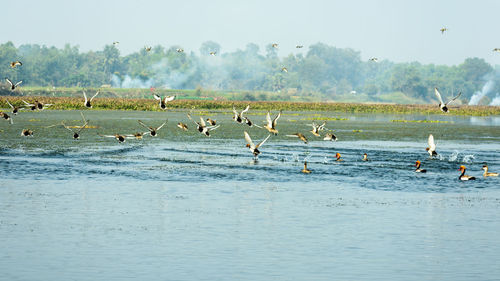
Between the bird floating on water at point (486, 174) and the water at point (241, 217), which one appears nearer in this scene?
the water at point (241, 217)

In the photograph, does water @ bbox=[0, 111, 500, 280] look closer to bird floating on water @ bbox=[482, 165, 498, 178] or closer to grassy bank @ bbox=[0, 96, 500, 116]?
bird floating on water @ bbox=[482, 165, 498, 178]

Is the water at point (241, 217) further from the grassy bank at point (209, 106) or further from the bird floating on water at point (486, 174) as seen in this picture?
the grassy bank at point (209, 106)

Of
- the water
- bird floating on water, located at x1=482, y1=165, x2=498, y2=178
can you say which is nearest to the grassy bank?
the water

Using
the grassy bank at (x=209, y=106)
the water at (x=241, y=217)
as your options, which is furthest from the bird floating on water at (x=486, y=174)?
the grassy bank at (x=209, y=106)

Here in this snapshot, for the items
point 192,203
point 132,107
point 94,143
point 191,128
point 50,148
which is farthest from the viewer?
point 132,107

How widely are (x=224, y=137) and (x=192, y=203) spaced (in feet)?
124

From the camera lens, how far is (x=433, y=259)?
2073 centimetres

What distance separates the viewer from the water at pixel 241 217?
63.8ft

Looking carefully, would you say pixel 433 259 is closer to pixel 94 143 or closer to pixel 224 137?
pixel 94 143

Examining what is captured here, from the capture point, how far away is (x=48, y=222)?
24.7 meters

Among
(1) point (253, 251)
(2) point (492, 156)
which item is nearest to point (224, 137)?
→ (2) point (492, 156)

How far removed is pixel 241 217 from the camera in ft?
86.4

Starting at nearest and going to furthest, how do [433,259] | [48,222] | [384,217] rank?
[433,259] → [48,222] → [384,217]

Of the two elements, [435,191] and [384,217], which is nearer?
[384,217]
